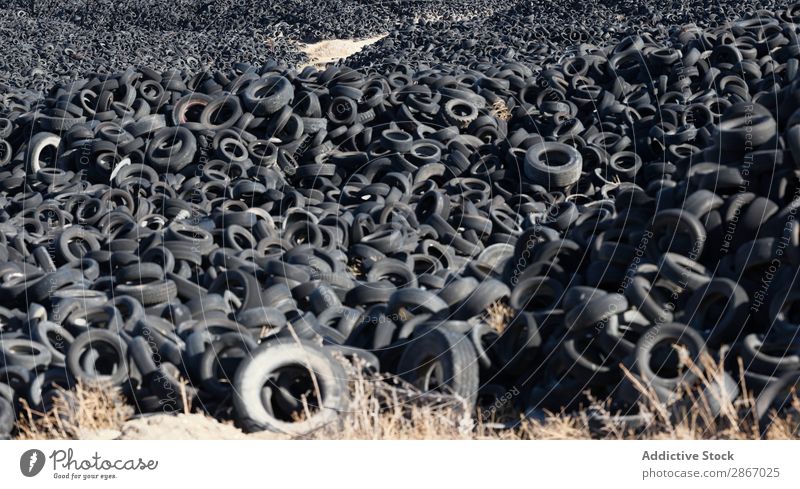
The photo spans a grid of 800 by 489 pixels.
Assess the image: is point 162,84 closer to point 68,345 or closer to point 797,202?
point 68,345

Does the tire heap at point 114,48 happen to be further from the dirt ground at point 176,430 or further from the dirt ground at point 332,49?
the dirt ground at point 176,430

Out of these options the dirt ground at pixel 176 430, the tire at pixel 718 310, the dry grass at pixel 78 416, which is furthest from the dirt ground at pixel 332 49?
the dirt ground at pixel 176 430

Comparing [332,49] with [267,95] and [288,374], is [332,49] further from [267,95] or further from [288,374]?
[288,374]

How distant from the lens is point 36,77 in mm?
30703

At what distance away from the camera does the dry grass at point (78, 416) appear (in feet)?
27.7

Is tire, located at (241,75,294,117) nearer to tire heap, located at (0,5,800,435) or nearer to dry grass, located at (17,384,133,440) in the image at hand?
tire heap, located at (0,5,800,435)

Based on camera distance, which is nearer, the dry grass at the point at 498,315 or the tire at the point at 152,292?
the dry grass at the point at 498,315

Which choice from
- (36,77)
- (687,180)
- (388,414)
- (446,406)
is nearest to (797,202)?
(687,180)

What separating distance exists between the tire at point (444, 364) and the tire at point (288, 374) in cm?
77

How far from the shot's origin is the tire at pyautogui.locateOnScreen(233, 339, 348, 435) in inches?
324

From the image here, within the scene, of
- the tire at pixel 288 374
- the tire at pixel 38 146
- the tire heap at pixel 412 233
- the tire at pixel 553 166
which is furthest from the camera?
the tire at pixel 38 146

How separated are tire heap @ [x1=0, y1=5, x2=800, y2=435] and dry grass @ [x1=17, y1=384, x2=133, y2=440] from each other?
0.17m

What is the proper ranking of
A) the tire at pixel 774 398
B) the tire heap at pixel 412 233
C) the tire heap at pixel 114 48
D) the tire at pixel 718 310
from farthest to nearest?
the tire heap at pixel 114 48 < the tire heap at pixel 412 233 < the tire at pixel 718 310 < the tire at pixel 774 398

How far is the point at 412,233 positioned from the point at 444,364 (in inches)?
187
